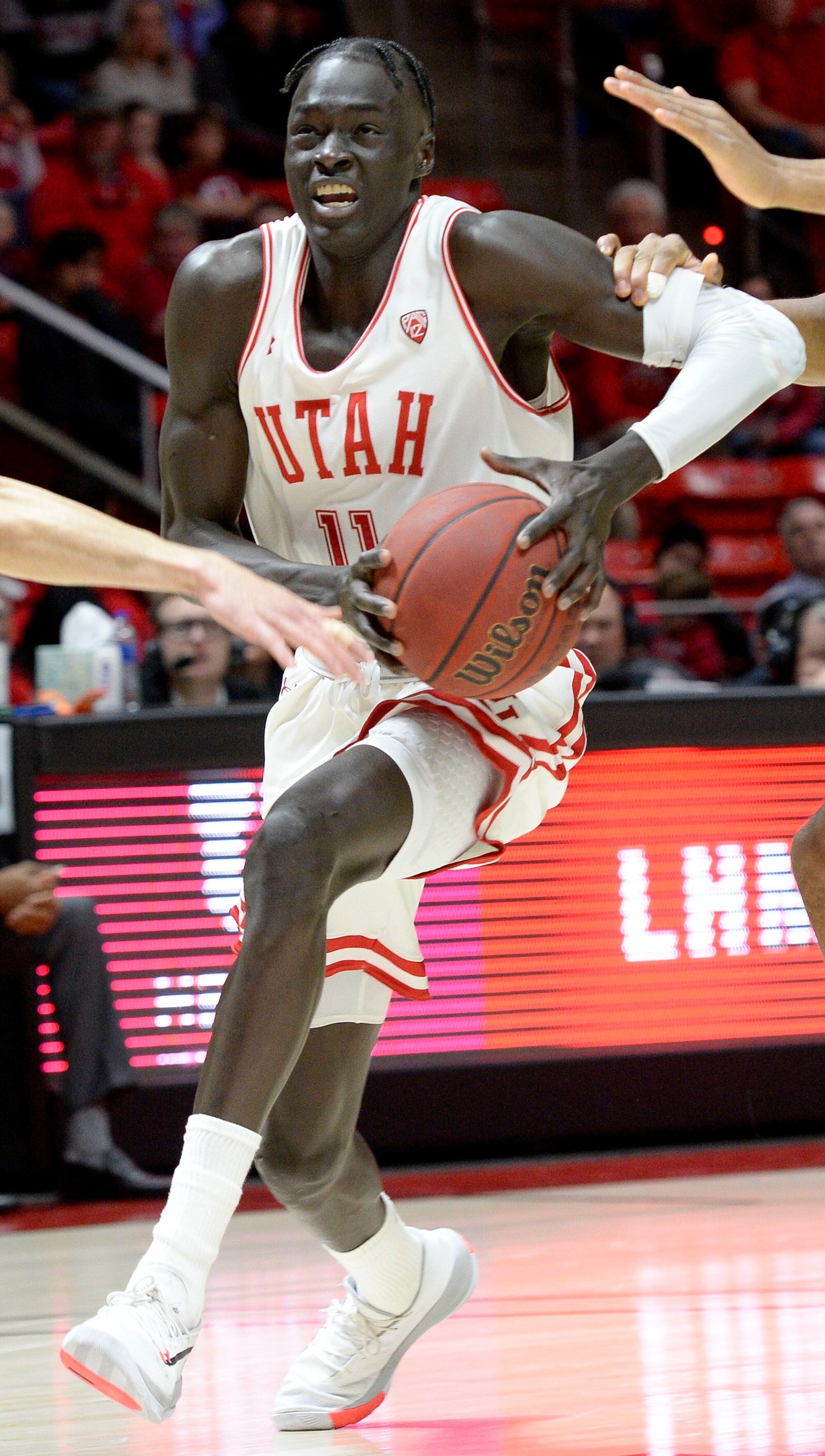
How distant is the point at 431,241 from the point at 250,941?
1.25 meters

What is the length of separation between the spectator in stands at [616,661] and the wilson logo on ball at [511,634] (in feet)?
11.7

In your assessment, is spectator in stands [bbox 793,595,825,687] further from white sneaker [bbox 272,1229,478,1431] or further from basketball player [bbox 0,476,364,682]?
basketball player [bbox 0,476,364,682]

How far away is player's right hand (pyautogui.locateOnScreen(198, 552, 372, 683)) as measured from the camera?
243 cm

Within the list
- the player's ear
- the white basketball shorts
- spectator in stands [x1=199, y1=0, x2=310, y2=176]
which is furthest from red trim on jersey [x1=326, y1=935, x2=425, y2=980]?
spectator in stands [x1=199, y1=0, x2=310, y2=176]

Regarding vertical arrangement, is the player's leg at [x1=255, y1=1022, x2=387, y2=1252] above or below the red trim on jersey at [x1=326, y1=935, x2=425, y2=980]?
below

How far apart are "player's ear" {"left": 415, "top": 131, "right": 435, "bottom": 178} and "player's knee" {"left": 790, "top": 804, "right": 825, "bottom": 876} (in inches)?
53.6

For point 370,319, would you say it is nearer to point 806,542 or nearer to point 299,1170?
point 299,1170

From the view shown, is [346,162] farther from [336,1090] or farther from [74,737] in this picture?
[74,737]

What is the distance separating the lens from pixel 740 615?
9031mm

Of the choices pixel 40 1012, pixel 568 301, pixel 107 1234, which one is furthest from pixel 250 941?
pixel 40 1012

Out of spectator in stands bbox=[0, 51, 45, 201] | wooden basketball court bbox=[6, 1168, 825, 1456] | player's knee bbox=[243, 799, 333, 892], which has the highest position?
spectator in stands bbox=[0, 51, 45, 201]

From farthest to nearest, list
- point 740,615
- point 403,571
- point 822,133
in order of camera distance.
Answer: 1. point 822,133
2. point 740,615
3. point 403,571

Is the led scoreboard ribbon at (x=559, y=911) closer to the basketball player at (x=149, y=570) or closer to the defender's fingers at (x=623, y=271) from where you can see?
the defender's fingers at (x=623, y=271)

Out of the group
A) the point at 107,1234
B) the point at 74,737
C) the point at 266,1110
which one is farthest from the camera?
the point at 74,737
